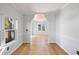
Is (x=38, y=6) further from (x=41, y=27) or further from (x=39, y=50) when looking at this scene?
(x=41, y=27)

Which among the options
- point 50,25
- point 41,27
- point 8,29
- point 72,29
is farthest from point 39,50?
point 41,27

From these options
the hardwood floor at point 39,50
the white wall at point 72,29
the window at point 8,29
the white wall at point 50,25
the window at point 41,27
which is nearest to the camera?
the white wall at point 72,29

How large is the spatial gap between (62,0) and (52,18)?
21.6 feet

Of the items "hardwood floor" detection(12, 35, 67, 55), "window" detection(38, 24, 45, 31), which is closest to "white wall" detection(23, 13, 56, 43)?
"hardwood floor" detection(12, 35, 67, 55)

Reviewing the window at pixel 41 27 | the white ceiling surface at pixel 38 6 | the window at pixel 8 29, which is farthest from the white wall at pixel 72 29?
the window at pixel 41 27

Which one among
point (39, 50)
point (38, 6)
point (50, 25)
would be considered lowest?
point (39, 50)

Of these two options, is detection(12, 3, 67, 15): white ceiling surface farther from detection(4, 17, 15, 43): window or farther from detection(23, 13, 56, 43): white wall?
detection(23, 13, 56, 43): white wall

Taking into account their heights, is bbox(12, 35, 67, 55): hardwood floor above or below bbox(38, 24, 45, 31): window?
below

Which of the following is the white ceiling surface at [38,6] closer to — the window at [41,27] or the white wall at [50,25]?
the white wall at [50,25]
